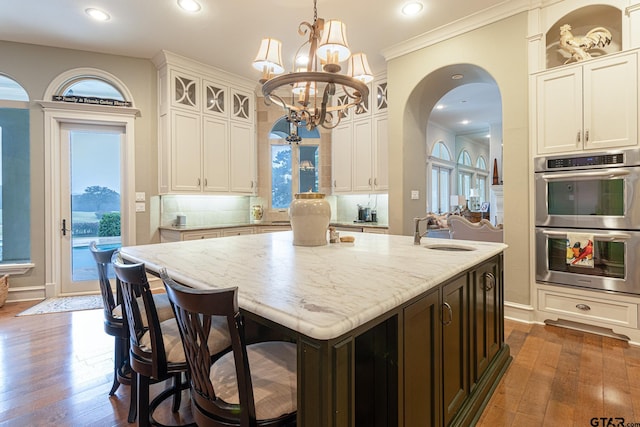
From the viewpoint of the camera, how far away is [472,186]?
10.6m

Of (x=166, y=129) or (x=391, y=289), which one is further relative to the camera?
(x=166, y=129)

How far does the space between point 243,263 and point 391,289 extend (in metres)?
0.76

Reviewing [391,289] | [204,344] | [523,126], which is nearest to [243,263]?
[204,344]

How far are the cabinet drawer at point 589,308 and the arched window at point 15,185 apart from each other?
5.98 metres

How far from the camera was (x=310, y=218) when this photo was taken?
2.07m

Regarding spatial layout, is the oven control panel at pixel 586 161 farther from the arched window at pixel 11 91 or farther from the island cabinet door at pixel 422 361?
the arched window at pixel 11 91

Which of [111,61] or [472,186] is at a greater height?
[111,61]

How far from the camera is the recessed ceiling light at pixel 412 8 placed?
3236 millimetres

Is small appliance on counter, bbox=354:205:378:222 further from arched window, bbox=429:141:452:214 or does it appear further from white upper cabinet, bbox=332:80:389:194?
arched window, bbox=429:141:452:214

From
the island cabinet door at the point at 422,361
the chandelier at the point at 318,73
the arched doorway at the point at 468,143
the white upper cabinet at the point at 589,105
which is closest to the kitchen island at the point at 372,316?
the island cabinet door at the point at 422,361

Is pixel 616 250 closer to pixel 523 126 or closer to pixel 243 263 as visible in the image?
pixel 523 126

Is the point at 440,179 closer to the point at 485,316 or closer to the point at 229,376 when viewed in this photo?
the point at 485,316

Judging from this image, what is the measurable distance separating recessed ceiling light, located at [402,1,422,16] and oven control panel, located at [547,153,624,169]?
6.52 ft

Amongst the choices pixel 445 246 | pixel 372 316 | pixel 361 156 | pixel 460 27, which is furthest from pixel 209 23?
pixel 372 316
